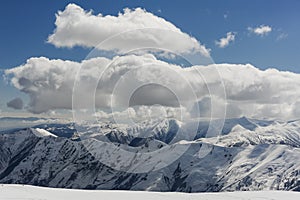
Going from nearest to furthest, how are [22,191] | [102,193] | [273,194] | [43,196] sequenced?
1. [43,196]
2. [22,191]
3. [102,193]
4. [273,194]

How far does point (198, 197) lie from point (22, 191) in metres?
24.7

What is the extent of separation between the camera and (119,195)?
55.3 meters

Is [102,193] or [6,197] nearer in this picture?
[6,197]

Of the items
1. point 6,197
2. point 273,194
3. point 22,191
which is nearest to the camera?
point 6,197

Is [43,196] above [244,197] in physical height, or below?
below

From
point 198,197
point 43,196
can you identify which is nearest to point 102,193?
point 43,196

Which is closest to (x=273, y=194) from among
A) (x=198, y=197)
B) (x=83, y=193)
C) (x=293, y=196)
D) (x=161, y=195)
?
(x=293, y=196)

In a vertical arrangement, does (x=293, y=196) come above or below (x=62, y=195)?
above

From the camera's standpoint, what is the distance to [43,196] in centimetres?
4922

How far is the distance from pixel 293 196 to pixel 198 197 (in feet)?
49.8

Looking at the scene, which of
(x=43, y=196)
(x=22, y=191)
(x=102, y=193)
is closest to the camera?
(x=43, y=196)

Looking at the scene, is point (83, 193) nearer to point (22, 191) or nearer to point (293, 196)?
point (22, 191)

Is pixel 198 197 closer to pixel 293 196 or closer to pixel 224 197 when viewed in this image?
pixel 224 197

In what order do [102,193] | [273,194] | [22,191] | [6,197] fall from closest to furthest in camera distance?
1. [6,197]
2. [22,191]
3. [102,193]
4. [273,194]
